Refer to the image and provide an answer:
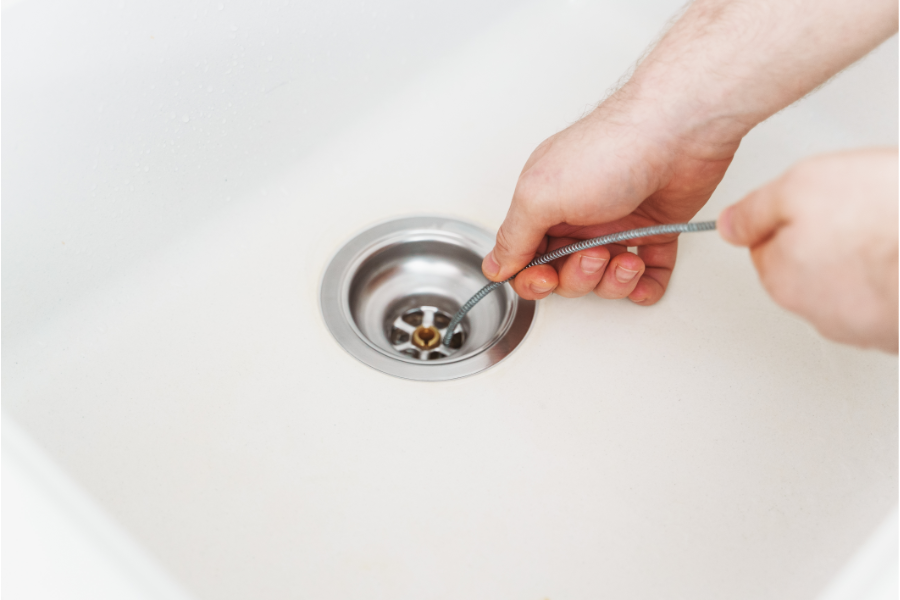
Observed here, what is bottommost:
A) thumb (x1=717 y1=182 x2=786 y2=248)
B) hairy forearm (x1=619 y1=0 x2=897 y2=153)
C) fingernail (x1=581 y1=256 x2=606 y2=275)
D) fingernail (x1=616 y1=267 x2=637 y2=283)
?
thumb (x1=717 y1=182 x2=786 y2=248)

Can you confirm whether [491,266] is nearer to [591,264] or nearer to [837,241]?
[591,264]

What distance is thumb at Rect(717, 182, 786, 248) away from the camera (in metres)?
0.29

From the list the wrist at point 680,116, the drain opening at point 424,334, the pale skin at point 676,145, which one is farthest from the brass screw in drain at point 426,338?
the wrist at point 680,116

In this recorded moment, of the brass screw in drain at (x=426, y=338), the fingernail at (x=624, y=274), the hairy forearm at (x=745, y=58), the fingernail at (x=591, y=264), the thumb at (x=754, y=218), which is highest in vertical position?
the hairy forearm at (x=745, y=58)

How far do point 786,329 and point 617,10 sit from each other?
418 millimetres

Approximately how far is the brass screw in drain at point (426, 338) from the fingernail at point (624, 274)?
0.61 ft

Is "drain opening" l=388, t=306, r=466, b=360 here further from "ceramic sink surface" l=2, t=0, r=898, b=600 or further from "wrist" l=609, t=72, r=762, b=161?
"wrist" l=609, t=72, r=762, b=161

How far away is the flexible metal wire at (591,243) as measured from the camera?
0.38m

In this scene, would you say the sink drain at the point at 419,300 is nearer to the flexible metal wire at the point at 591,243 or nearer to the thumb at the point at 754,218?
the flexible metal wire at the point at 591,243

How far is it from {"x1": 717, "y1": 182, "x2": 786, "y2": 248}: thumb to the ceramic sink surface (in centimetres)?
19

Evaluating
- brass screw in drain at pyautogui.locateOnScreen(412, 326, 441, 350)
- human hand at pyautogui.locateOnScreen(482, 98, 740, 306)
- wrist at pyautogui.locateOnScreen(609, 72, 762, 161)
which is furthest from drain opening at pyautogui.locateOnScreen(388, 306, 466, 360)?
wrist at pyautogui.locateOnScreen(609, 72, 762, 161)

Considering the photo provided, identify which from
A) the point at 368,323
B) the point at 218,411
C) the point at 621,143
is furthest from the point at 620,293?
the point at 218,411

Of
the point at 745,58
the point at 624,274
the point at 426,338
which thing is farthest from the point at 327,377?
the point at 745,58

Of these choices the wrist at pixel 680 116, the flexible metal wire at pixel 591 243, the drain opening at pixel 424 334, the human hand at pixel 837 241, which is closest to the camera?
the human hand at pixel 837 241
